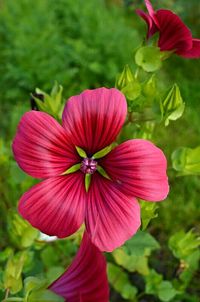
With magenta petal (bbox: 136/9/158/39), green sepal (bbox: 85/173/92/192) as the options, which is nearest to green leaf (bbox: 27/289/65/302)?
green sepal (bbox: 85/173/92/192)

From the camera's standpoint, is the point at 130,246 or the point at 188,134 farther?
the point at 188,134

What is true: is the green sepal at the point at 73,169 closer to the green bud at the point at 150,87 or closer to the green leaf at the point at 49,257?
the green bud at the point at 150,87

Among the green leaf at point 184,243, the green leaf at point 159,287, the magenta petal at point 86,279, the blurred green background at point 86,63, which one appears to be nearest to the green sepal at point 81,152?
the magenta petal at point 86,279

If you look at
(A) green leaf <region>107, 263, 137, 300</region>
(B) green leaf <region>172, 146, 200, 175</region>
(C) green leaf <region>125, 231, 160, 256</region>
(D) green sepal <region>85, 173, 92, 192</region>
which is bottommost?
(A) green leaf <region>107, 263, 137, 300</region>

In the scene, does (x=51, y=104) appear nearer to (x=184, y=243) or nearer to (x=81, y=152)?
(x=81, y=152)

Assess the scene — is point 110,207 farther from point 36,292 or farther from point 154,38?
point 154,38

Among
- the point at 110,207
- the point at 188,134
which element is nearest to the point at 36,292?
the point at 110,207

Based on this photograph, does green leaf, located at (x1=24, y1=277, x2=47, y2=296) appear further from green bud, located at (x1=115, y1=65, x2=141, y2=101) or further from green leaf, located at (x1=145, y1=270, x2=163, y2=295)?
green leaf, located at (x1=145, y1=270, x2=163, y2=295)
